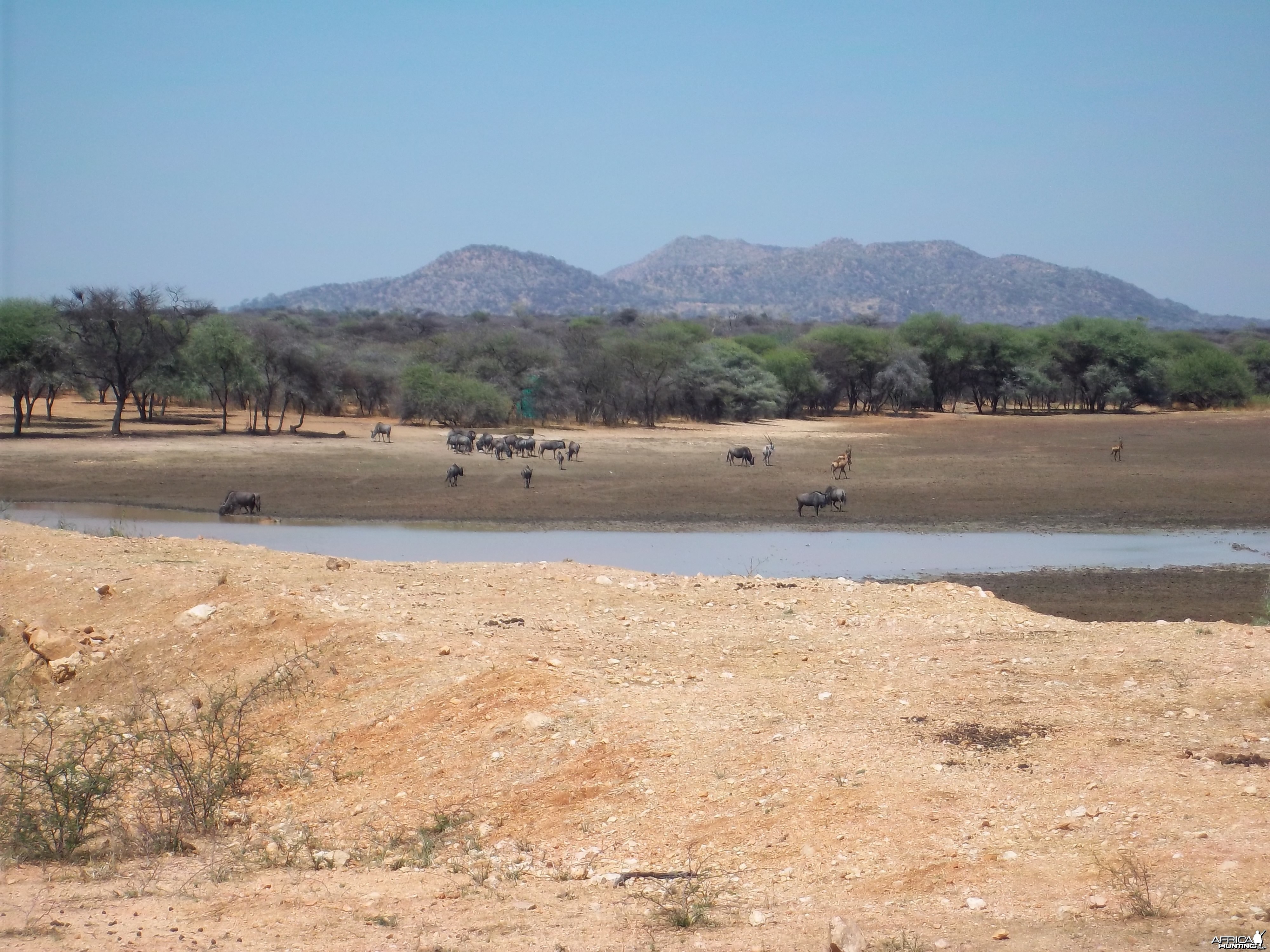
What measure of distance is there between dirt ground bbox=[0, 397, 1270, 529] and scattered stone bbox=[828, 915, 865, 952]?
70.7 ft

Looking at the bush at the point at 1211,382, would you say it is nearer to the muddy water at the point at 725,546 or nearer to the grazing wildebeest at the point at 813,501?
the muddy water at the point at 725,546

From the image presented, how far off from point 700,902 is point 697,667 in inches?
144

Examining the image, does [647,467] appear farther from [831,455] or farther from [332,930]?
[332,930]

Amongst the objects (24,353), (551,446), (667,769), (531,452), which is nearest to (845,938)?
(667,769)

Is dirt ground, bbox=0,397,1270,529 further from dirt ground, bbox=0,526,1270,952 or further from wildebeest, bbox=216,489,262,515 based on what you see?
dirt ground, bbox=0,526,1270,952

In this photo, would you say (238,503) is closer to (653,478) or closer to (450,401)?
(653,478)

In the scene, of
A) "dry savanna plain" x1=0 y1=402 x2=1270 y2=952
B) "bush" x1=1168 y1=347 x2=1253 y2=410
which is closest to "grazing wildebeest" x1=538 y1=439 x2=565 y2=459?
"dry savanna plain" x1=0 y1=402 x2=1270 y2=952

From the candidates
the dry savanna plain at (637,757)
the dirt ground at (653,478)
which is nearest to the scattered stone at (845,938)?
the dry savanna plain at (637,757)

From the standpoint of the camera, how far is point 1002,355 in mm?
77312

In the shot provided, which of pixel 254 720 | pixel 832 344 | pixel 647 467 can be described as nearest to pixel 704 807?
pixel 254 720

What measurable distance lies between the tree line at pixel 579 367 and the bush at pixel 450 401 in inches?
3.1

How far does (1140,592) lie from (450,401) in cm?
3662

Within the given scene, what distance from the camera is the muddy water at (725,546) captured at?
21.1 m

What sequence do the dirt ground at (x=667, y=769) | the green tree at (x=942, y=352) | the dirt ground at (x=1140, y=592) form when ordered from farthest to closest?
1. the green tree at (x=942, y=352)
2. the dirt ground at (x=1140, y=592)
3. the dirt ground at (x=667, y=769)
